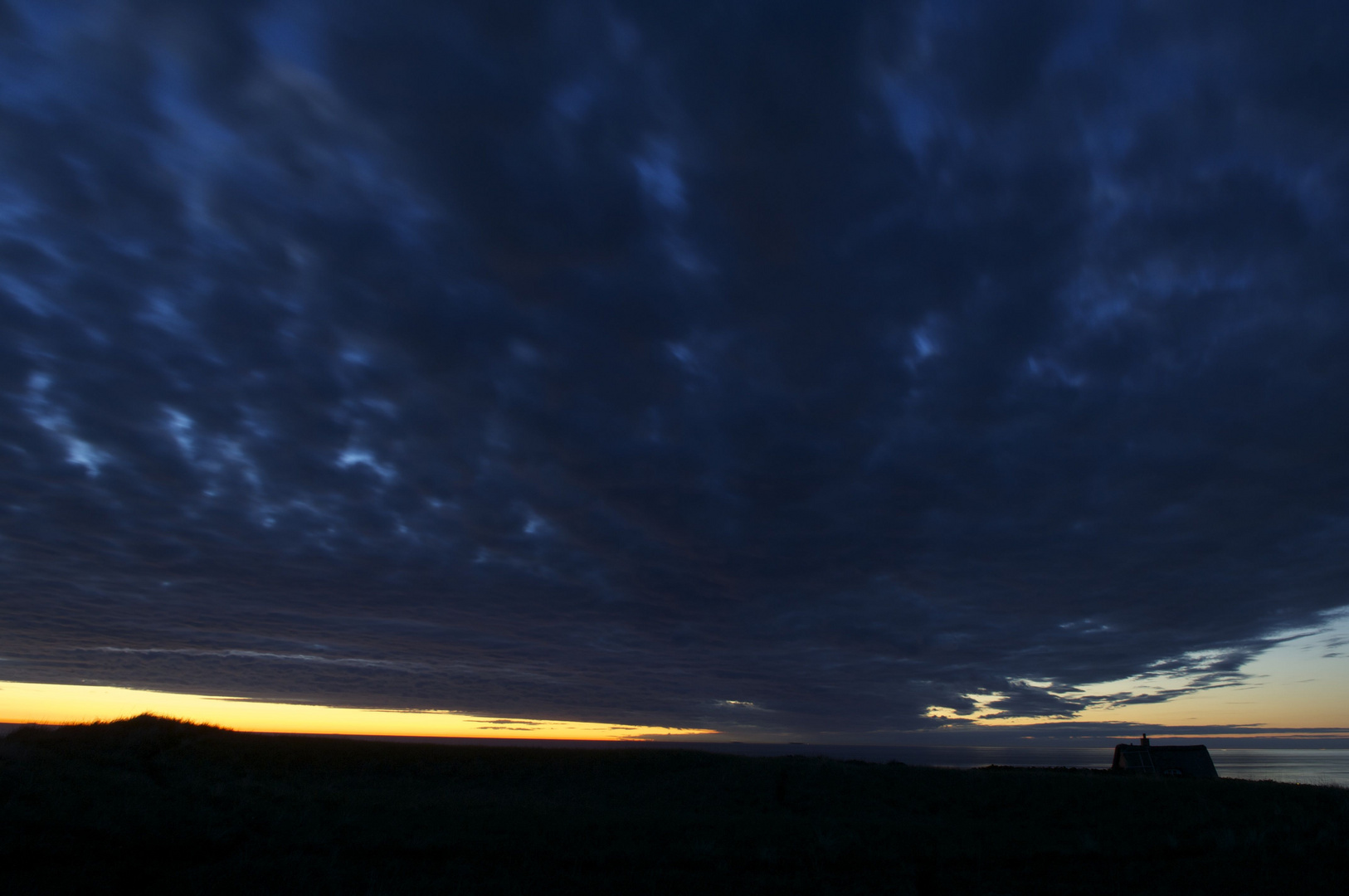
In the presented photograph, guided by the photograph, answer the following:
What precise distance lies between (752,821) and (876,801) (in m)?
9.52

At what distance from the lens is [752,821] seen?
88.6ft

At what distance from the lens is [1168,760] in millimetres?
50594

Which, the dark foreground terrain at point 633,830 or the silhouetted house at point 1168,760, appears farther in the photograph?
the silhouetted house at point 1168,760

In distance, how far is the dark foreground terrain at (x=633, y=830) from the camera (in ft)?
58.1

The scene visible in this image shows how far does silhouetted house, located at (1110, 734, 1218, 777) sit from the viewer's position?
4994 cm

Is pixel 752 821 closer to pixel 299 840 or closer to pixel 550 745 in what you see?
pixel 299 840

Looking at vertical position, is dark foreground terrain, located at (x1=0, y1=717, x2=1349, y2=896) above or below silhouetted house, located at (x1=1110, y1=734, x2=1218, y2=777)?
below

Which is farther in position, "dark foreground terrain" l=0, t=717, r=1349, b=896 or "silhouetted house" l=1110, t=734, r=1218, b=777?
"silhouetted house" l=1110, t=734, r=1218, b=777

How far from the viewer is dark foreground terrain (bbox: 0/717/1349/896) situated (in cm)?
1770

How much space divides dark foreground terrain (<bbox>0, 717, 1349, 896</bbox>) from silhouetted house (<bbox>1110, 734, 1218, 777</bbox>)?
20035 millimetres

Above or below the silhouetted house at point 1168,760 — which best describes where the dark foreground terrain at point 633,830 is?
below

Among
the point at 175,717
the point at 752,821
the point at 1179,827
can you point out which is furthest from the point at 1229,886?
the point at 175,717

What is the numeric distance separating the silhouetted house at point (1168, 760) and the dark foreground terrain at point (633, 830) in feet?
65.7

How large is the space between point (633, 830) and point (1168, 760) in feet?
165
